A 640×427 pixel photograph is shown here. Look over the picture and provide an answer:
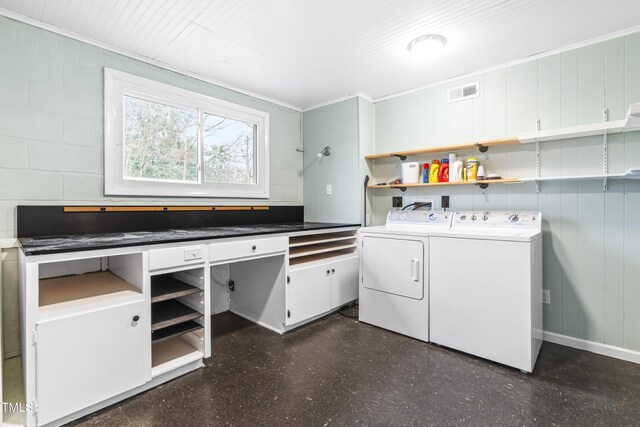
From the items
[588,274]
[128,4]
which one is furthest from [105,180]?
[588,274]

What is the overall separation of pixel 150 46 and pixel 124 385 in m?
2.33

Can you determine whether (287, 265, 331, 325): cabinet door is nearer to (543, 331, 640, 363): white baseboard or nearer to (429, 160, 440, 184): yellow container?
(429, 160, 440, 184): yellow container

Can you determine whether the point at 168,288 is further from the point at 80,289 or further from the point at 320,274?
the point at 320,274

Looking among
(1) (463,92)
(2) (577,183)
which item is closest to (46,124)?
(1) (463,92)

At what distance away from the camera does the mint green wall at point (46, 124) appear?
196 cm

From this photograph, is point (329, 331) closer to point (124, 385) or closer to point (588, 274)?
point (124, 385)

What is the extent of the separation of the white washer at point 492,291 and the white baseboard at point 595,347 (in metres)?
0.24

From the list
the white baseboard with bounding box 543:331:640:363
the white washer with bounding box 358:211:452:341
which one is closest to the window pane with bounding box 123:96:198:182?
the white washer with bounding box 358:211:452:341

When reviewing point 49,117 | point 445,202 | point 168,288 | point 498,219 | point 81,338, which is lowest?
point 81,338

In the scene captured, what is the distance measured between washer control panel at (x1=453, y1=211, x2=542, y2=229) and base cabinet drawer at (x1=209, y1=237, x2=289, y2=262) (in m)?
1.58

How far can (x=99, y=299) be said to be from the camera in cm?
166

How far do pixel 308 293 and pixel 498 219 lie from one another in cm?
173

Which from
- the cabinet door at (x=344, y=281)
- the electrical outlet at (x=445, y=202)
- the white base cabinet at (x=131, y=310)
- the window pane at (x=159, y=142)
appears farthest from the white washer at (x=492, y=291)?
the window pane at (x=159, y=142)

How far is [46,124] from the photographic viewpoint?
2094 millimetres
